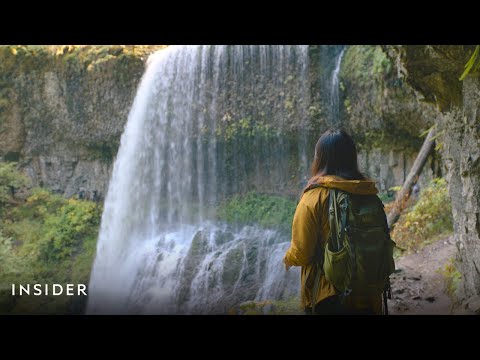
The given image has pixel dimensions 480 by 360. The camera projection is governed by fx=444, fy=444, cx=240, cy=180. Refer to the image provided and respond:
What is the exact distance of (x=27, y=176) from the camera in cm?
880

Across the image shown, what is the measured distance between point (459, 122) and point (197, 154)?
490 cm

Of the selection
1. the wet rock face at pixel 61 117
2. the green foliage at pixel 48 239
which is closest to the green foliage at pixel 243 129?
the wet rock face at pixel 61 117

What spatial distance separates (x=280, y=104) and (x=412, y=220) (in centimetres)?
293

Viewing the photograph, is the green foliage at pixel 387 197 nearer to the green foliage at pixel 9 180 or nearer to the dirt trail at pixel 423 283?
the dirt trail at pixel 423 283

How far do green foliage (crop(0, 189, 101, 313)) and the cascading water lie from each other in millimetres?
323

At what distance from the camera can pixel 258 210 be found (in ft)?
24.1

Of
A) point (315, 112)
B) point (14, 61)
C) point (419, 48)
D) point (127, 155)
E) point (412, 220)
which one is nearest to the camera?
point (419, 48)

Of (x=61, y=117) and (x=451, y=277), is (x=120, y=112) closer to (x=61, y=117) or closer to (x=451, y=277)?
(x=61, y=117)

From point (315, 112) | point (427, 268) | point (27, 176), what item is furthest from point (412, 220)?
point (27, 176)

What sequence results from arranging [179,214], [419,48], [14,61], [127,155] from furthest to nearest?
[14,61] < [127,155] < [179,214] < [419,48]

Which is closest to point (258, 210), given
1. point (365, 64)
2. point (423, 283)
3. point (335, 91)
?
point (335, 91)

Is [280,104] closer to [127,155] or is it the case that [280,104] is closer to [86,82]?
[127,155]

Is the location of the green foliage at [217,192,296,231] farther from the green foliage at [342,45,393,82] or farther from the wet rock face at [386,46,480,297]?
the wet rock face at [386,46,480,297]

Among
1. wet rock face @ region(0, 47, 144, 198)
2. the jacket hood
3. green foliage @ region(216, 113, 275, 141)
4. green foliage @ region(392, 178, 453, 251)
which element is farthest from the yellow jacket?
wet rock face @ region(0, 47, 144, 198)
